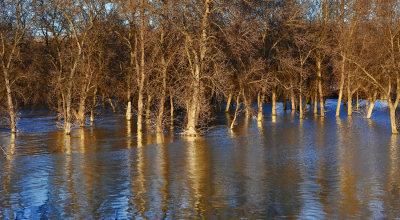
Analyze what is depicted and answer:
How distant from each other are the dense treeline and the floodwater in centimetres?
444

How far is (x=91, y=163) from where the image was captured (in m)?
26.6

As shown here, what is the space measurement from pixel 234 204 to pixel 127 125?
3392 centimetres

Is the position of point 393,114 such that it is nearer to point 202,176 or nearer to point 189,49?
point 189,49

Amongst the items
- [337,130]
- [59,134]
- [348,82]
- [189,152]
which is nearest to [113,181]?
[189,152]

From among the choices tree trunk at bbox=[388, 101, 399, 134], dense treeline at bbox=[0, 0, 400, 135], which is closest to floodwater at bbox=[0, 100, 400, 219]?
tree trunk at bbox=[388, 101, 399, 134]

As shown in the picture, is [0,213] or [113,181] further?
[113,181]

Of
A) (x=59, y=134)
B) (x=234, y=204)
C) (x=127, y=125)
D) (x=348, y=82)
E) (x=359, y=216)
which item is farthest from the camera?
(x=348, y=82)

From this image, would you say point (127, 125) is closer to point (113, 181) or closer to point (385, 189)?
point (113, 181)

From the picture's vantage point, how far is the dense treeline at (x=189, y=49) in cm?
3794

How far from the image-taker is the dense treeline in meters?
37.9

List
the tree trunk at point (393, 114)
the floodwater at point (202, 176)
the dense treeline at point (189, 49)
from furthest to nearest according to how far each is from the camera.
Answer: the dense treeline at point (189, 49) < the tree trunk at point (393, 114) < the floodwater at point (202, 176)

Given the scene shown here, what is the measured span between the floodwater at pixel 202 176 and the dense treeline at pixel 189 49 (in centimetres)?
444

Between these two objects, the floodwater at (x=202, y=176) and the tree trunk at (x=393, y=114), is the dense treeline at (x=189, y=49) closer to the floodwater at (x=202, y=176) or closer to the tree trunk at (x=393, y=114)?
the tree trunk at (x=393, y=114)

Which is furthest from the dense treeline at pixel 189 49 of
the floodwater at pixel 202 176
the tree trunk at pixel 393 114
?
the floodwater at pixel 202 176
